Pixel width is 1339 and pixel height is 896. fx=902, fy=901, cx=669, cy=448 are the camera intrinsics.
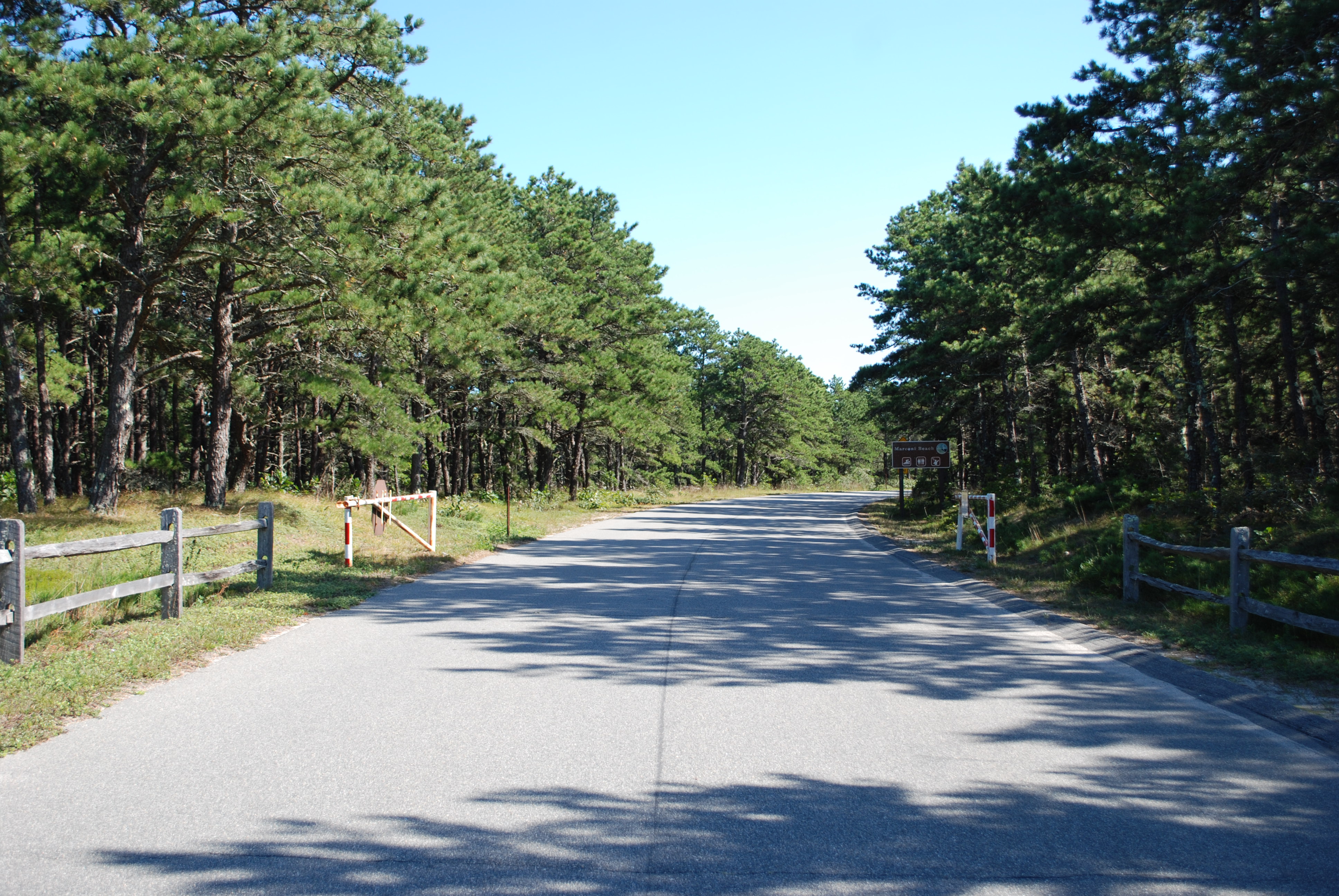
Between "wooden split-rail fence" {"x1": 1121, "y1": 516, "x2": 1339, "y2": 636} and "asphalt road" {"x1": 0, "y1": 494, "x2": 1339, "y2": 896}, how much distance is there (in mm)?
1437

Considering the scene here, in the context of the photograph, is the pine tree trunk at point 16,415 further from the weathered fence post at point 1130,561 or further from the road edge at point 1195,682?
the weathered fence post at point 1130,561

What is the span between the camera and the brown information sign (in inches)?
1183

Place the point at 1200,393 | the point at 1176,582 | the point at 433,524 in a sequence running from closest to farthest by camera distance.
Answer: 1. the point at 1176,582
2. the point at 433,524
3. the point at 1200,393

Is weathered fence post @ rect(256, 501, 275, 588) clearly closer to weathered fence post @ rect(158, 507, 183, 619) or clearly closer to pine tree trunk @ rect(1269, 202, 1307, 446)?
weathered fence post @ rect(158, 507, 183, 619)

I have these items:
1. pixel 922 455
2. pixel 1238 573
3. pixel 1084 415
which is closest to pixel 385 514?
pixel 1238 573

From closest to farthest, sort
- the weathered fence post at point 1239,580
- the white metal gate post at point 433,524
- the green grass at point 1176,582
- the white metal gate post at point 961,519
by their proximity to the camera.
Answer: the green grass at point 1176,582 → the weathered fence post at point 1239,580 → the white metal gate post at point 433,524 → the white metal gate post at point 961,519

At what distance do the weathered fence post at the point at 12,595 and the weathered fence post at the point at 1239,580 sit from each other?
10.4 metres

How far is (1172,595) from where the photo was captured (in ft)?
35.7

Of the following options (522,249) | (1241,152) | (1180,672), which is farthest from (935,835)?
(522,249)

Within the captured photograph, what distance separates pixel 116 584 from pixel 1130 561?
1153cm

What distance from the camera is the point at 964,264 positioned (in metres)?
28.9

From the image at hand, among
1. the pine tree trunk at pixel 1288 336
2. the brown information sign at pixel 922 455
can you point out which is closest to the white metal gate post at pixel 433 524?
the pine tree trunk at pixel 1288 336

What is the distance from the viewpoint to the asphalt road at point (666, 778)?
3.65 meters

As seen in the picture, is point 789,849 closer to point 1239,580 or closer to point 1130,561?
point 1239,580
